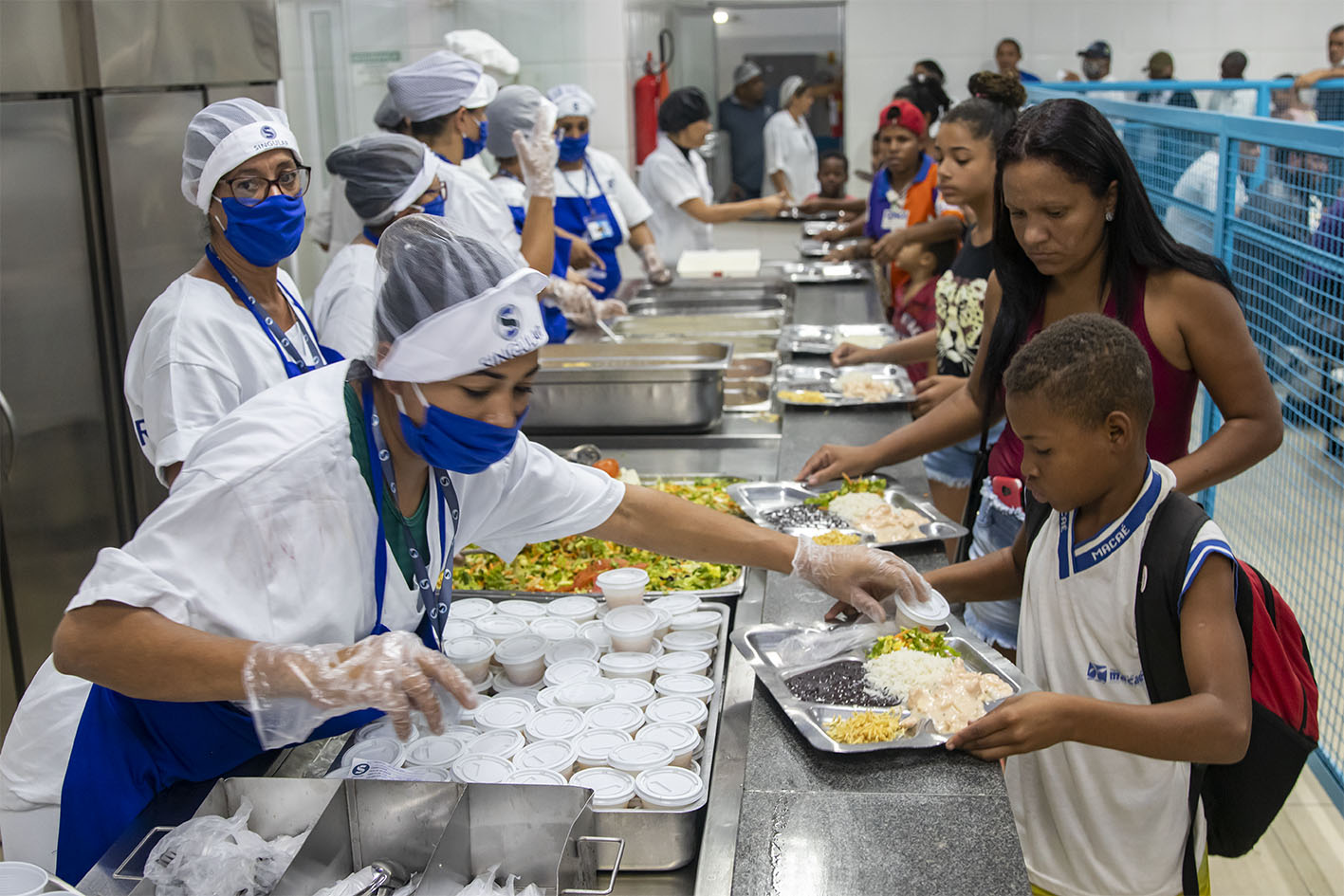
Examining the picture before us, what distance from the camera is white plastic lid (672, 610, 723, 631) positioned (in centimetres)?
203

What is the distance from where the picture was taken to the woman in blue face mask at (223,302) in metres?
2.08

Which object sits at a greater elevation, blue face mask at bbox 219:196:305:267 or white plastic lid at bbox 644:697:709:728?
blue face mask at bbox 219:196:305:267

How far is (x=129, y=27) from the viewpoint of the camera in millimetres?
3279

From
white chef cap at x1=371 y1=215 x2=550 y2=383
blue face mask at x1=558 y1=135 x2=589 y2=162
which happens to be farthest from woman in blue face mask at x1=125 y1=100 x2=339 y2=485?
blue face mask at x1=558 y1=135 x2=589 y2=162

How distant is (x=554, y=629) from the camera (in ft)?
6.70

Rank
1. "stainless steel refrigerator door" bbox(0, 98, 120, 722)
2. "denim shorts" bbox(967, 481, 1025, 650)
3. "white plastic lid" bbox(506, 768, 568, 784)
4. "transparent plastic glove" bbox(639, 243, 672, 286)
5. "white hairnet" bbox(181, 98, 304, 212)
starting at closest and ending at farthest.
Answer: "white plastic lid" bbox(506, 768, 568, 784) → "white hairnet" bbox(181, 98, 304, 212) → "denim shorts" bbox(967, 481, 1025, 650) → "stainless steel refrigerator door" bbox(0, 98, 120, 722) → "transparent plastic glove" bbox(639, 243, 672, 286)

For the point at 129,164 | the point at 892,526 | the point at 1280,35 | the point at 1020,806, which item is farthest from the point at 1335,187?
the point at 1280,35

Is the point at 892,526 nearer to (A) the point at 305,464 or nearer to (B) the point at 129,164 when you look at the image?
(A) the point at 305,464

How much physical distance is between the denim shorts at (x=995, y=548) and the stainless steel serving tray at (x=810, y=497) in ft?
0.18

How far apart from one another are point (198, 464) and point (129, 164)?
7.59ft

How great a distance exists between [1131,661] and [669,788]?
740mm

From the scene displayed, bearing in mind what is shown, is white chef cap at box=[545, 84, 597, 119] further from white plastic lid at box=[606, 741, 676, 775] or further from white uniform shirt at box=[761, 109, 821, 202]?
white uniform shirt at box=[761, 109, 821, 202]

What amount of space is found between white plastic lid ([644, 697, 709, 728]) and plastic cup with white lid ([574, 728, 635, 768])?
2.5 inches

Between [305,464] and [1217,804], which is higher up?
[305,464]
